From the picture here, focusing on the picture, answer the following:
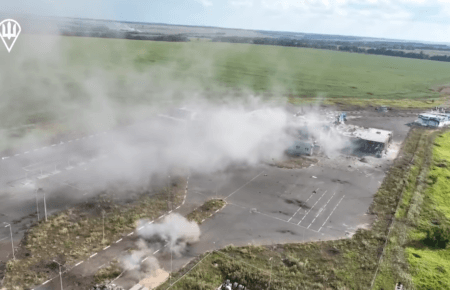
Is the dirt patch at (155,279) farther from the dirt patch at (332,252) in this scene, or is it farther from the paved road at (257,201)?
the dirt patch at (332,252)

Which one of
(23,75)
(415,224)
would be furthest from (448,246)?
(23,75)

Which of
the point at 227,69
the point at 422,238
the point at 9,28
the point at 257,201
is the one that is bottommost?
the point at 422,238

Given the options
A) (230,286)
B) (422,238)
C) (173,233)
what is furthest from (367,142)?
(230,286)

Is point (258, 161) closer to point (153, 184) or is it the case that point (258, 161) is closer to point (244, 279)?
point (153, 184)

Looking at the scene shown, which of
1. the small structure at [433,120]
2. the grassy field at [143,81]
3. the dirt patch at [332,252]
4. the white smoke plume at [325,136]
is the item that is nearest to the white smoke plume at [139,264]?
the dirt patch at [332,252]

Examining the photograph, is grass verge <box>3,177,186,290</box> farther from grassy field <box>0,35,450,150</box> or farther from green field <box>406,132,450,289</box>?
grassy field <box>0,35,450,150</box>

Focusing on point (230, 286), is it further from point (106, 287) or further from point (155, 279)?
point (106, 287)
